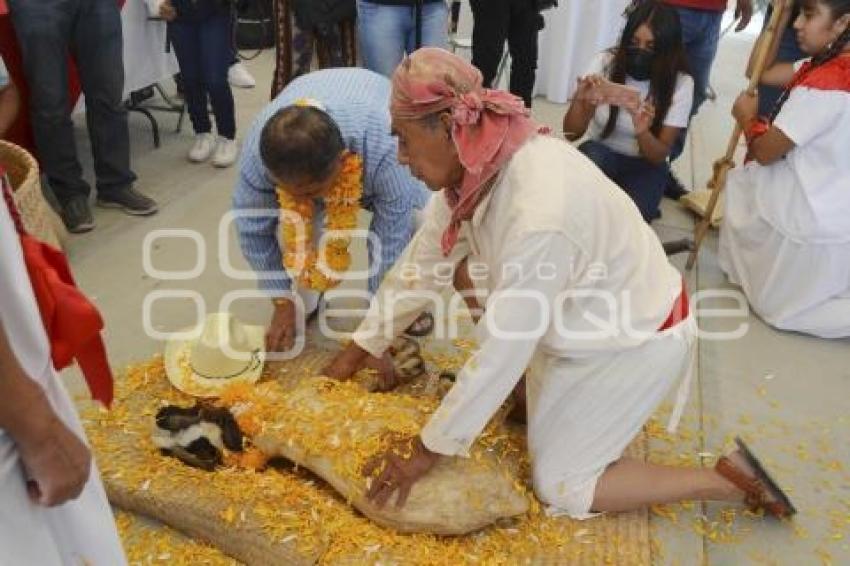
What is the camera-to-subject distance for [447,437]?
1.73 meters

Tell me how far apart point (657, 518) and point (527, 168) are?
107 centimetres

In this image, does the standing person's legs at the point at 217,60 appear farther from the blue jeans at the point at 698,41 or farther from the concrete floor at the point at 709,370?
the blue jeans at the point at 698,41

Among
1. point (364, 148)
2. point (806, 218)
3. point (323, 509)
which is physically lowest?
point (323, 509)

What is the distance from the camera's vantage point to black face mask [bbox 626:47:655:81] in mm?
3014

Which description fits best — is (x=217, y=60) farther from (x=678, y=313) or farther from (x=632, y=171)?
(x=678, y=313)

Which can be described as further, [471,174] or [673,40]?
[673,40]

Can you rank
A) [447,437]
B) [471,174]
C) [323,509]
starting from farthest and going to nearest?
[323,509], [447,437], [471,174]

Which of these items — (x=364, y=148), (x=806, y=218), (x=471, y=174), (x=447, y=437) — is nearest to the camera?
(x=471, y=174)

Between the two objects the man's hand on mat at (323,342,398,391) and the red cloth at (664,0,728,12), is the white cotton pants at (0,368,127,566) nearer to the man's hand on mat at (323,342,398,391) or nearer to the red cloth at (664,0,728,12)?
the man's hand on mat at (323,342,398,391)

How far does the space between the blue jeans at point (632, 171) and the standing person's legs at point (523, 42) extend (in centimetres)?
83

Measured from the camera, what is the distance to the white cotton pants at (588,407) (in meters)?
1.85

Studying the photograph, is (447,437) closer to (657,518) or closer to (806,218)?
(657,518)

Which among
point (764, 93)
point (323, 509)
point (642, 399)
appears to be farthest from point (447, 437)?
point (764, 93)

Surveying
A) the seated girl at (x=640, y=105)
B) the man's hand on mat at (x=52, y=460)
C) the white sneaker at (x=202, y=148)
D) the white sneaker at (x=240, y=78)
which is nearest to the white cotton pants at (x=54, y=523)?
the man's hand on mat at (x=52, y=460)
